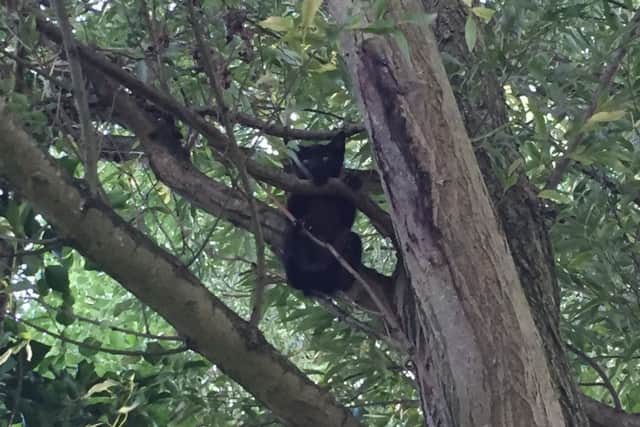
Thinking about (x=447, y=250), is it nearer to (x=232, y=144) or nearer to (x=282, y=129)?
(x=232, y=144)

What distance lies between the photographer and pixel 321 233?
263 cm

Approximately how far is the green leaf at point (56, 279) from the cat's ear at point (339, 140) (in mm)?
744

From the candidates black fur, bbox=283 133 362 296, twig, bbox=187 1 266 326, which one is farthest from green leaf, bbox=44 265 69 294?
black fur, bbox=283 133 362 296

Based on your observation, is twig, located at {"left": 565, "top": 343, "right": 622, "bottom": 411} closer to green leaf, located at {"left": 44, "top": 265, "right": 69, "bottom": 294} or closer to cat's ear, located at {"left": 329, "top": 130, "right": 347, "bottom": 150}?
cat's ear, located at {"left": 329, "top": 130, "right": 347, "bottom": 150}

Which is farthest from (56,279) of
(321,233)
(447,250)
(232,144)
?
(321,233)

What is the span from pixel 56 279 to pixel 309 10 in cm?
71

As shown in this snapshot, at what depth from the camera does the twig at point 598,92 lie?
5.13 feet

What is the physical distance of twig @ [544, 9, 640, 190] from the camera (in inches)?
61.6

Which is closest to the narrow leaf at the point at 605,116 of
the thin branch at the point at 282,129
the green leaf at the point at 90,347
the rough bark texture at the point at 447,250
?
the rough bark texture at the point at 447,250

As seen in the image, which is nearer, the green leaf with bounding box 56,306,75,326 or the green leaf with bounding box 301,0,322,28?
the green leaf with bounding box 301,0,322,28

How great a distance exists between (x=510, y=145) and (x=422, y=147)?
0.32m

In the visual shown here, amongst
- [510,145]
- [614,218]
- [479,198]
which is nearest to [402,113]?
[479,198]

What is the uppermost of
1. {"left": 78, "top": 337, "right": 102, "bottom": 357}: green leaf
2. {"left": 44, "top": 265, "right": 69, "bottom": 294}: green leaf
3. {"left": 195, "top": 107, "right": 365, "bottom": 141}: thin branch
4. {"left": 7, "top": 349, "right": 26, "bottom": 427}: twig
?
{"left": 195, "top": 107, "right": 365, "bottom": 141}: thin branch

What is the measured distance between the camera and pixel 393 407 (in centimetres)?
227
